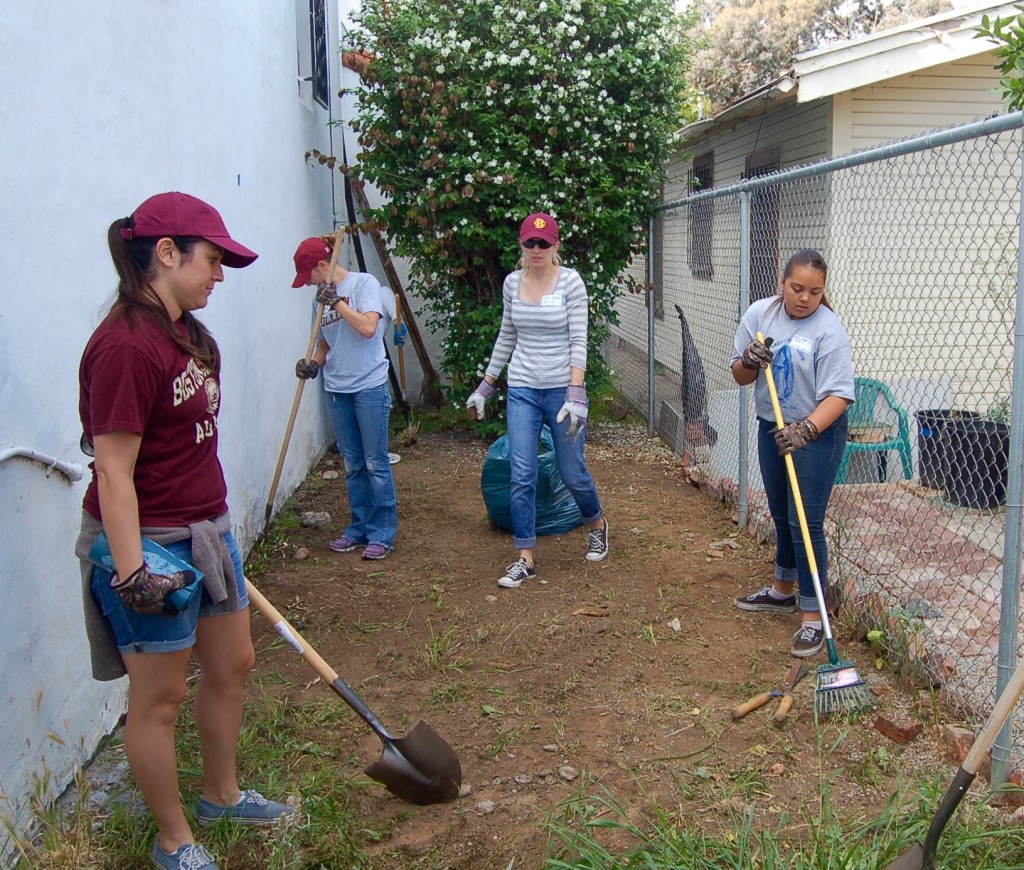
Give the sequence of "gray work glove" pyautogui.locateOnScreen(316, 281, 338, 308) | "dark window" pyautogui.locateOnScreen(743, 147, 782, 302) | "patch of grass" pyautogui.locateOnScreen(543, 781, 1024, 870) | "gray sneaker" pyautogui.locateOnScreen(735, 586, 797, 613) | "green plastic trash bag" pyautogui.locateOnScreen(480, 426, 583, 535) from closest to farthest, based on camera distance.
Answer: "patch of grass" pyautogui.locateOnScreen(543, 781, 1024, 870), "gray sneaker" pyautogui.locateOnScreen(735, 586, 797, 613), "gray work glove" pyautogui.locateOnScreen(316, 281, 338, 308), "green plastic trash bag" pyautogui.locateOnScreen(480, 426, 583, 535), "dark window" pyautogui.locateOnScreen(743, 147, 782, 302)

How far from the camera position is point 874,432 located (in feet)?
21.1

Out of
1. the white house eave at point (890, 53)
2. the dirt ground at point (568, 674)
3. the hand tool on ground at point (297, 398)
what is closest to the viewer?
the dirt ground at point (568, 674)

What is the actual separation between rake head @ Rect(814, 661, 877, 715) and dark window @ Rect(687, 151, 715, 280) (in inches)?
165

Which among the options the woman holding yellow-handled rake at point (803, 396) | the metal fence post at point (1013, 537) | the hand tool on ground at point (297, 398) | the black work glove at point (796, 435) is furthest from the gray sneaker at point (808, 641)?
the hand tool on ground at point (297, 398)

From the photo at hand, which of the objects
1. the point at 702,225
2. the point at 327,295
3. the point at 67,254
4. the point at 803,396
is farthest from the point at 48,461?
the point at 702,225

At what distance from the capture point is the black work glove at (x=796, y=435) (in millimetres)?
3770

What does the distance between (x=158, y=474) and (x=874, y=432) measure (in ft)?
17.1

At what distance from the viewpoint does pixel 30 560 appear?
2.93 m

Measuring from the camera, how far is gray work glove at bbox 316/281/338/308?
5.17 meters

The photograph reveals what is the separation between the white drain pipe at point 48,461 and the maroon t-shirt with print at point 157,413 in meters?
0.45

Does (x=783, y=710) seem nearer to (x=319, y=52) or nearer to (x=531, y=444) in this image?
(x=531, y=444)

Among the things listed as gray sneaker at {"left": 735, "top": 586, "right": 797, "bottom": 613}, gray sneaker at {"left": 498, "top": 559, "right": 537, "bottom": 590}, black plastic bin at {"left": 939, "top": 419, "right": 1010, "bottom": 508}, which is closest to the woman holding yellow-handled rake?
gray sneaker at {"left": 735, "top": 586, "right": 797, "bottom": 613}

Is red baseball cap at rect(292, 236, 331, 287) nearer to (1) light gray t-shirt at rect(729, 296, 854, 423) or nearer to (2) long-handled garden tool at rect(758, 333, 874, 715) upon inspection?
(1) light gray t-shirt at rect(729, 296, 854, 423)

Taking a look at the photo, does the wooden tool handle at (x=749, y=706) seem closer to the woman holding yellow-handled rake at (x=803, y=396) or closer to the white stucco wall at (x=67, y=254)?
the woman holding yellow-handled rake at (x=803, y=396)
